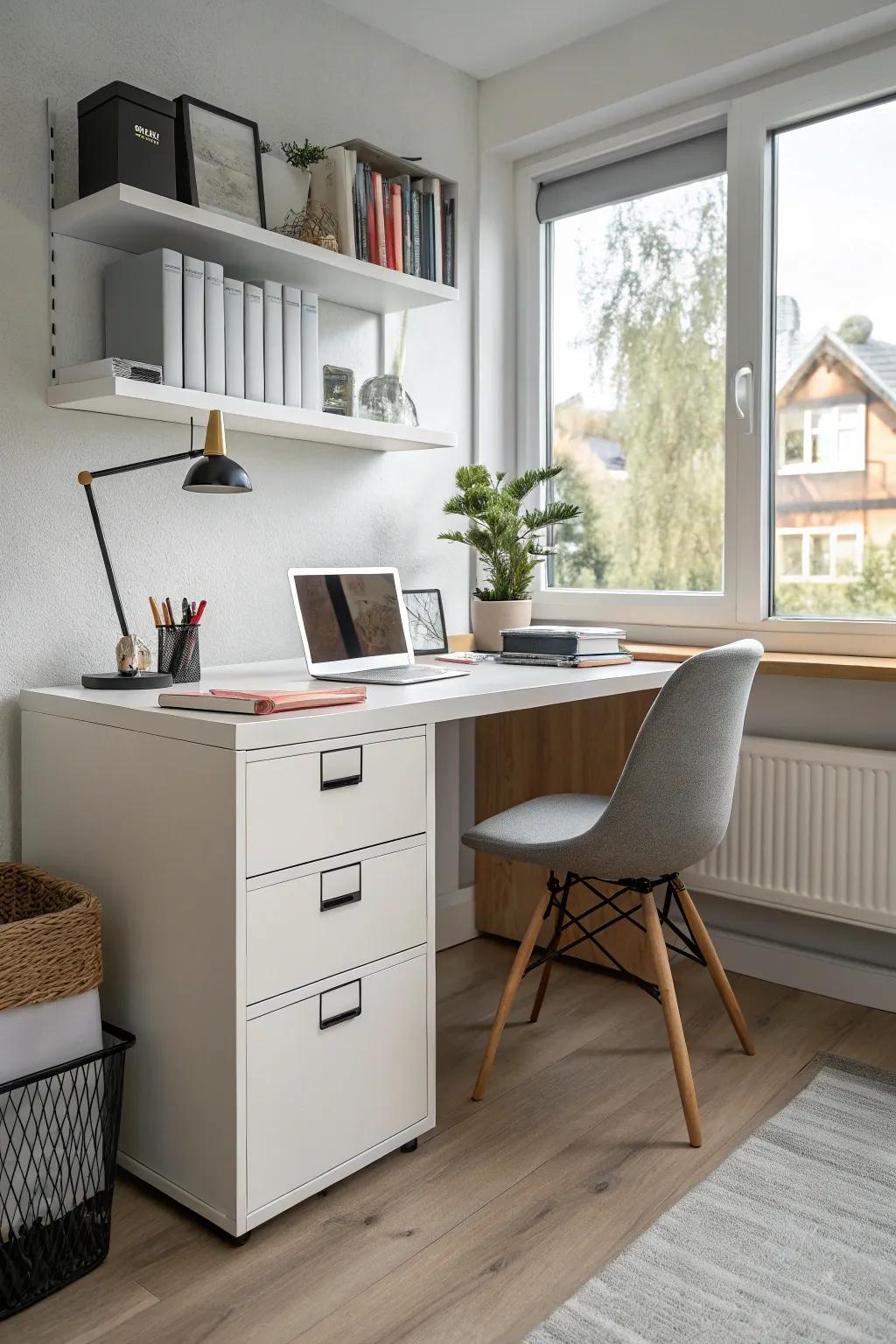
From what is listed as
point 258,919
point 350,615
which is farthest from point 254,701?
point 350,615

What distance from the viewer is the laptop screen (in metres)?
2.08

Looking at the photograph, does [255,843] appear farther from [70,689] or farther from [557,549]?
[557,549]

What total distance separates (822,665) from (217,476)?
1.31 m

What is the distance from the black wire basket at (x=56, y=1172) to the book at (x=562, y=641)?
1.18m

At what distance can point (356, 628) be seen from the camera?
218cm

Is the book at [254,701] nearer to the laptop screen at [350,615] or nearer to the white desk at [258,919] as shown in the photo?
the white desk at [258,919]

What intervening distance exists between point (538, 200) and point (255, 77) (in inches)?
38.4

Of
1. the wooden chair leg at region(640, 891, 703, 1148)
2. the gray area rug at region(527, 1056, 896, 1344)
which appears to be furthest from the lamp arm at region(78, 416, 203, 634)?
the gray area rug at region(527, 1056, 896, 1344)

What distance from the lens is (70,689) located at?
1.87 m

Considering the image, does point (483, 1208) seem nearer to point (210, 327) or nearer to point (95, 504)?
point (95, 504)

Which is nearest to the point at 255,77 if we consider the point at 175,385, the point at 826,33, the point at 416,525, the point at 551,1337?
the point at 175,385

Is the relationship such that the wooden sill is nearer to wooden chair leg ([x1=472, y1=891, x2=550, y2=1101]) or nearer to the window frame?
the window frame

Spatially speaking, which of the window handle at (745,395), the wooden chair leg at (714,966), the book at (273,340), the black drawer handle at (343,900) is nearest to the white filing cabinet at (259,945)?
the black drawer handle at (343,900)

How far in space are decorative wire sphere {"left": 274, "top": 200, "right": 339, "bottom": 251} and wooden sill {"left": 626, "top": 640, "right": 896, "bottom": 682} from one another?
116 centimetres
